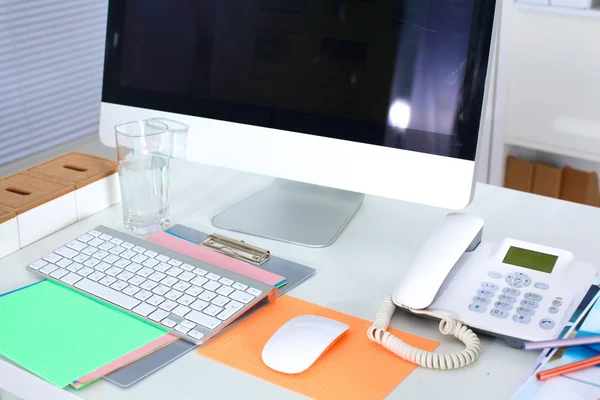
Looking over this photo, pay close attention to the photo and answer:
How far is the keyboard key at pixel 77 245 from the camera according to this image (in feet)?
3.32

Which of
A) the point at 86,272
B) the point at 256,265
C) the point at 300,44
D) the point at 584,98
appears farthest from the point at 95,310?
the point at 584,98

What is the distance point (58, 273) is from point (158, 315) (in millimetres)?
184

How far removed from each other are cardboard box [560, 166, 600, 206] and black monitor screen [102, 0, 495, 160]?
154 cm

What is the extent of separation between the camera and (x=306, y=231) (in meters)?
1.10

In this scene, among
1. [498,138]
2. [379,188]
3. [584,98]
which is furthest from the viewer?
[498,138]

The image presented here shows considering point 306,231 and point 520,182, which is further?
point 520,182

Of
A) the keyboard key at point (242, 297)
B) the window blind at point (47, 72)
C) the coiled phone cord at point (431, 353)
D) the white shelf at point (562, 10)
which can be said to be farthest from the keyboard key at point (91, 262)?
the white shelf at point (562, 10)

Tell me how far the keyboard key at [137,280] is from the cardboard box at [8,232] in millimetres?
219

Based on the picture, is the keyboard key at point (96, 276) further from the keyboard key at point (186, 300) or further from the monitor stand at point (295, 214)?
the monitor stand at point (295, 214)

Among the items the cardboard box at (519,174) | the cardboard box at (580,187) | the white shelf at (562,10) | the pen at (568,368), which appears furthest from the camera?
the cardboard box at (519,174)

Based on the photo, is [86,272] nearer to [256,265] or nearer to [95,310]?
[95,310]

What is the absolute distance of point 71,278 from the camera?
3.10 feet

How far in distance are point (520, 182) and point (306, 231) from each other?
1549 mm

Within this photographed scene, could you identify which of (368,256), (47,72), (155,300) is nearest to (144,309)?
(155,300)
